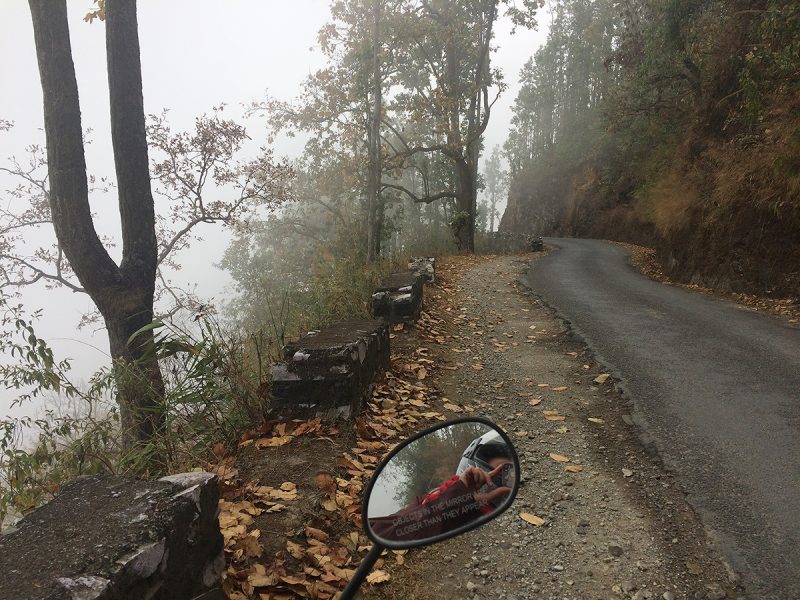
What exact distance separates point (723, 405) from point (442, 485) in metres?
4.45

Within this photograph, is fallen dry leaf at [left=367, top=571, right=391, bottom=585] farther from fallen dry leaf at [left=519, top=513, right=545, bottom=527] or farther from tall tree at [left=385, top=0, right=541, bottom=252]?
tall tree at [left=385, top=0, right=541, bottom=252]

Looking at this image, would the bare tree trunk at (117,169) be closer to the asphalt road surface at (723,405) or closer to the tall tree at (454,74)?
A: the asphalt road surface at (723,405)

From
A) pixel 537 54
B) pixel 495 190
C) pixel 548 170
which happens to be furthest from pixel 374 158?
pixel 495 190

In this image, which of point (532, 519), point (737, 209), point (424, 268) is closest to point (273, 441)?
point (532, 519)

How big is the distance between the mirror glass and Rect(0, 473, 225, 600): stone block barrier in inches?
33.3

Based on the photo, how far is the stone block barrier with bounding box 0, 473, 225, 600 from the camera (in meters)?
1.51

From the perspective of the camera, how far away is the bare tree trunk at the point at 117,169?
5.76 metres

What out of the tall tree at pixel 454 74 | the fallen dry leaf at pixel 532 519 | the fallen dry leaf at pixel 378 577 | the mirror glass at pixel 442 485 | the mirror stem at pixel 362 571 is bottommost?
the fallen dry leaf at pixel 378 577

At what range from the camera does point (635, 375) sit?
5.67 metres

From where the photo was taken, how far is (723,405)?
15.6 feet

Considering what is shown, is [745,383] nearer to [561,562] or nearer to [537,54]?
[561,562]

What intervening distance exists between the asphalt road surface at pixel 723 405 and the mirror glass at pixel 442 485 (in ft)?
6.58

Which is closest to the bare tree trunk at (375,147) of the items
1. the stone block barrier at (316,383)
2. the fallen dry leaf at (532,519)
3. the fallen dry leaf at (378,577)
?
the stone block barrier at (316,383)

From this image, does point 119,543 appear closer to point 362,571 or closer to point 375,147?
point 362,571
